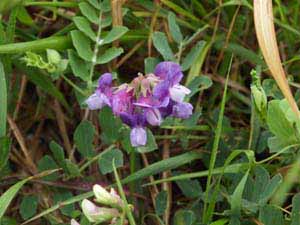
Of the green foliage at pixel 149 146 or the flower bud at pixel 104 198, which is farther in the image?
the green foliage at pixel 149 146

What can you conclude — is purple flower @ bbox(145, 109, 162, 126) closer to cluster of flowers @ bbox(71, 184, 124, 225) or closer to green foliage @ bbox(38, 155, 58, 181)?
cluster of flowers @ bbox(71, 184, 124, 225)

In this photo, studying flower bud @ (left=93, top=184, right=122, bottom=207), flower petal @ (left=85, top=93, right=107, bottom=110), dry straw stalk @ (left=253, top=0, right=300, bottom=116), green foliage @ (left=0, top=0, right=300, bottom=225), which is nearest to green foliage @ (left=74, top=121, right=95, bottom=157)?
green foliage @ (left=0, top=0, right=300, bottom=225)

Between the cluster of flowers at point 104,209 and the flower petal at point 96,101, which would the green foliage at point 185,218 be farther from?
the flower petal at point 96,101

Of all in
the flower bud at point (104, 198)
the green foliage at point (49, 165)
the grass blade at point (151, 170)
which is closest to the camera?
the flower bud at point (104, 198)

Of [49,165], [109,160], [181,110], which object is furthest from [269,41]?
[49,165]

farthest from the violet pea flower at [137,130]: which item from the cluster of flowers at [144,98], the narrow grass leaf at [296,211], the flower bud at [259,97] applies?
the narrow grass leaf at [296,211]

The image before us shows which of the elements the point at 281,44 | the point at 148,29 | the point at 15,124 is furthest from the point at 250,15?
the point at 15,124

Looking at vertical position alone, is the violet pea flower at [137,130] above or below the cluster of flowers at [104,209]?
above
